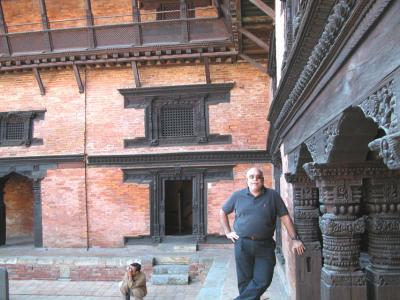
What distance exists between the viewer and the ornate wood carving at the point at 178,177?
13.3 metres

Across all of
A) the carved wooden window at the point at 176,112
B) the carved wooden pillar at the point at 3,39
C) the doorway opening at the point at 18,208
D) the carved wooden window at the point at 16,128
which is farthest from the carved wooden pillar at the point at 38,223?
the carved wooden pillar at the point at 3,39

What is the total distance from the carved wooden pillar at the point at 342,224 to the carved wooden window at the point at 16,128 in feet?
40.2

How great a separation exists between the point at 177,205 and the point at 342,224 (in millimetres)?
14053

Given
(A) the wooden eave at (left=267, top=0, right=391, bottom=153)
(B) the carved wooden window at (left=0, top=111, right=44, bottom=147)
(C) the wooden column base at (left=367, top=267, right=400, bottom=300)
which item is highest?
(B) the carved wooden window at (left=0, top=111, right=44, bottom=147)

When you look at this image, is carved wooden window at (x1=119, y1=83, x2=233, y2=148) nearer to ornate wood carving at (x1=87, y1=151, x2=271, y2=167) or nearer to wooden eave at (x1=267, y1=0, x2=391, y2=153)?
ornate wood carving at (x1=87, y1=151, x2=271, y2=167)

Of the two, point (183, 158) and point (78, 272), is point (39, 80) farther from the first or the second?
point (78, 272)

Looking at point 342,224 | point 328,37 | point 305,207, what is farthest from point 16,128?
point 328,37

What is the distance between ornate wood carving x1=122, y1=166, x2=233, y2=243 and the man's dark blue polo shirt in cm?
929

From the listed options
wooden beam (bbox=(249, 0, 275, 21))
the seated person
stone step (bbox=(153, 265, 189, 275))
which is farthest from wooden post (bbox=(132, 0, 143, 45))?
the seated person

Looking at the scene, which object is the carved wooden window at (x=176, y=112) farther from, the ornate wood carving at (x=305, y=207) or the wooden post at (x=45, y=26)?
the ornate wood carving at (x=305, y=207)

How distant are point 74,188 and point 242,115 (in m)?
5.62

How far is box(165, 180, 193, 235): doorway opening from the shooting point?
56.6 ft

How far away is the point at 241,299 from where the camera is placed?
4.07 m

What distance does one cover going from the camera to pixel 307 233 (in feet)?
17.7
